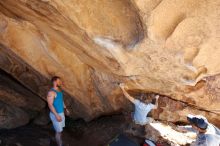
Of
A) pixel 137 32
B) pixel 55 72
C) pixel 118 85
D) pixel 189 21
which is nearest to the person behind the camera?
pixel 189 21

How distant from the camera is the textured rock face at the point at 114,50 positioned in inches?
179

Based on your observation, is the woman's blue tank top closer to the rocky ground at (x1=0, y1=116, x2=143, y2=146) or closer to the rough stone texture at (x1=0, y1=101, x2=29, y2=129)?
the rocky ground at (x1=0, y1=116, x2=143, y2=146)

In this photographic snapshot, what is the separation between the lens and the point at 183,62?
4992 mm

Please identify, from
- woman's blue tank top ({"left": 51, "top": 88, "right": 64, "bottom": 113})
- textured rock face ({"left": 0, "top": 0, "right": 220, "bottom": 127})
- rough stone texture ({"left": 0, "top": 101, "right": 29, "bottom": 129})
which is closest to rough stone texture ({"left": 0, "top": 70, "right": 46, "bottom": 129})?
rough stone texture ({"left": 0, "top": 101, "right": 29, "bottom": 129})

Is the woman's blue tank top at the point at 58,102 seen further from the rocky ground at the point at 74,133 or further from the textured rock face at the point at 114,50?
the rocky ground at the point at 74,133

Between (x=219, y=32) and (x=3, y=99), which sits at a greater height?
(x=219, y=32)

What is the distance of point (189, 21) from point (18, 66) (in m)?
4.06

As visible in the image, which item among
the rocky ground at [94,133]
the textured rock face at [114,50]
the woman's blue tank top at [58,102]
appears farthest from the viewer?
the rocky ground at [94,133]

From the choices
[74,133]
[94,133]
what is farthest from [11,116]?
[94,133]

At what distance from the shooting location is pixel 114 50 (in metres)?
5.14

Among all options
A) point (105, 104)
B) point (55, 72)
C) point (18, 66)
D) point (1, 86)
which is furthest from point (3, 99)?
point (105, 104)

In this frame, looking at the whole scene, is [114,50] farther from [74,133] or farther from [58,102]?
[74,133]

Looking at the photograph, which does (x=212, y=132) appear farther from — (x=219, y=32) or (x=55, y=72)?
(x=55, y=72)

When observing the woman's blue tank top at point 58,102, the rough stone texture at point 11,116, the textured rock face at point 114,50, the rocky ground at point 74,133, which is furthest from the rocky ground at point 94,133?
the woman's blue tank top at point 58,102
